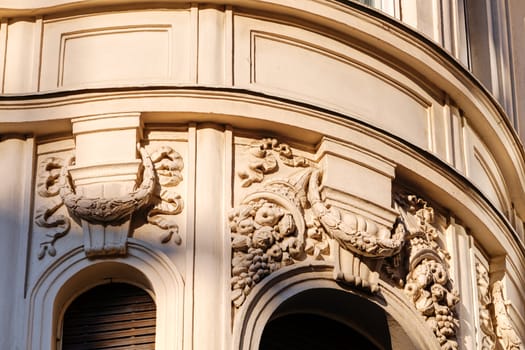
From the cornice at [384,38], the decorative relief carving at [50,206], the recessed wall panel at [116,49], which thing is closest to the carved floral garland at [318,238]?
the recessed wall panel at [116,49]

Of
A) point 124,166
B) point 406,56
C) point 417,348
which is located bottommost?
point 417,348

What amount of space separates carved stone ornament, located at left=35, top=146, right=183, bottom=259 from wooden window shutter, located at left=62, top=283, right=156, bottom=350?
484 millimetres

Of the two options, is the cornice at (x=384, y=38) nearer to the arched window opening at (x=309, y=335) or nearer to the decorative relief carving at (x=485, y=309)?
the decorative relief carving at (x=485, y=309)

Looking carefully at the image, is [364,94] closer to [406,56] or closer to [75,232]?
[406,56]

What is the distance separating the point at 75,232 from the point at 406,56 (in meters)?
3.63

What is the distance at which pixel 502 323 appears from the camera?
2019cm

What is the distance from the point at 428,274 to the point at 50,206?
334 centimetres

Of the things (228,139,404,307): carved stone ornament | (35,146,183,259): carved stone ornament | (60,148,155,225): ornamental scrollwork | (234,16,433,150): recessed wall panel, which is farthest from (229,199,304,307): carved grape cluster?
(234,16,433,150): recessed wall panel

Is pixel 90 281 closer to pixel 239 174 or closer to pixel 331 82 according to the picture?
pixel 239 174

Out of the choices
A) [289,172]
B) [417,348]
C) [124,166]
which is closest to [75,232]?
[124,166]

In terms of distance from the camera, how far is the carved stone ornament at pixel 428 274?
62.6 ft

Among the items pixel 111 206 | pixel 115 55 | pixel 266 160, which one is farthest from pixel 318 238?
pixel 115 55

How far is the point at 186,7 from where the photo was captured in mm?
19438

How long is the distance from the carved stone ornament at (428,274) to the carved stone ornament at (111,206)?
7.07 ft
